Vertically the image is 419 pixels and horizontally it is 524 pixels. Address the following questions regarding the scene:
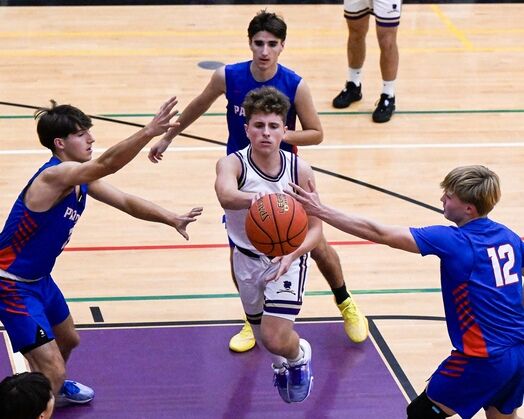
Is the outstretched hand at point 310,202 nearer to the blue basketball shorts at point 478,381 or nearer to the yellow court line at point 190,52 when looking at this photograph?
the blue basketball shorts at point 478,381

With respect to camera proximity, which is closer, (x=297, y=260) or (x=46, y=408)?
(x=46, y=408)

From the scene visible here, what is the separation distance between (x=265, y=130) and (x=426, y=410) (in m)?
1.72

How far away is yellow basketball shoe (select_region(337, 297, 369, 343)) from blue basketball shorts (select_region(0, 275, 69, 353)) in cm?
200

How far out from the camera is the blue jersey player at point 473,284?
16.9 feet

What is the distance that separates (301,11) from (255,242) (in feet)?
33.0

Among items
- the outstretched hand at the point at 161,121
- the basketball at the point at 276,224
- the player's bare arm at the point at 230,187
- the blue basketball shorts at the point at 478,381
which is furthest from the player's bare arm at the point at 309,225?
the blue basketball shorts at the point at 478,381

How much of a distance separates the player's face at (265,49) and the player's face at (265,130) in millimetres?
1000

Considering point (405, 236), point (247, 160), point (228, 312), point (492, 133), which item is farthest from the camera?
point (492, 133)

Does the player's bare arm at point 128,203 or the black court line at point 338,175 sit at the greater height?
the player's bare arm at point 128,203

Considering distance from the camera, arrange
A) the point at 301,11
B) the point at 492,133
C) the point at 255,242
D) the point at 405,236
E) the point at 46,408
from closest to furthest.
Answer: the point at 46,408 < the point at 405,236 < the point at 255,242 < the point at 492,133 < the point at 301,11

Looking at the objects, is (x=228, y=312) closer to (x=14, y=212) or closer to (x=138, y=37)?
(x=14, y=212)

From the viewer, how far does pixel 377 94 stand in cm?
1216

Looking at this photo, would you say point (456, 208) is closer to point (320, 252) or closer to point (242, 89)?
point (320, 252)

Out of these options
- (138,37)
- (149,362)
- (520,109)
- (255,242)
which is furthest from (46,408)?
(138,37)
